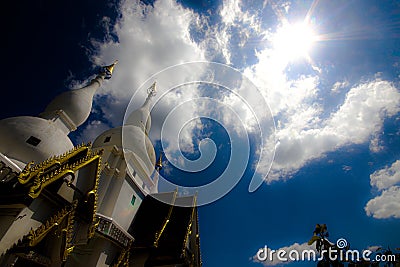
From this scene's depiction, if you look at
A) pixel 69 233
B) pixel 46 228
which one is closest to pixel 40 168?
pixel 46 228

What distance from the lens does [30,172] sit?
9961 mm

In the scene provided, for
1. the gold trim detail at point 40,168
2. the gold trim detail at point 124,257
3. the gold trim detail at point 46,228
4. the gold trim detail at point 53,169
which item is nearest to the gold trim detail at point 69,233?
the gold trim detail at point 46,228

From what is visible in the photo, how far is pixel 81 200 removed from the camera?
12648mm

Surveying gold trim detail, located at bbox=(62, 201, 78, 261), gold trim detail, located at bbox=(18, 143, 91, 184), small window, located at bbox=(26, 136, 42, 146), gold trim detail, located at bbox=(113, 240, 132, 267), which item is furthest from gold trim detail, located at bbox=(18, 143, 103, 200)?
gold trim detail, located at bbox=(113, 240, 132, 267)

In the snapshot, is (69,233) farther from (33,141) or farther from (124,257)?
(33,141)

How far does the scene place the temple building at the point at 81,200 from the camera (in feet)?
32.9

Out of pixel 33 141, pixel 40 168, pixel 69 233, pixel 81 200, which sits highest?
pixel 33 141

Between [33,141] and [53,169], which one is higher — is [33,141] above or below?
above

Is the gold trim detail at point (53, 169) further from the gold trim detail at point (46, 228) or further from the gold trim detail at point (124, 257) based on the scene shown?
the gold trim detail at point (124, 257)

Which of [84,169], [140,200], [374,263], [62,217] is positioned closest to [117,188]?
[140,200]

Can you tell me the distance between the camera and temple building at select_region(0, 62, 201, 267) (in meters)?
10.0

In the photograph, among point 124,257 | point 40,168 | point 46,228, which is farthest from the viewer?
point 124,257

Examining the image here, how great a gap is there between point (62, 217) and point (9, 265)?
8.06 feet

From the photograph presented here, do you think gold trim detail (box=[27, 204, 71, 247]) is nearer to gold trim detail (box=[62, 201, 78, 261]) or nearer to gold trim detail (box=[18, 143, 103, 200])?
gold trim detail (box=[62, 201, 78, 261])
